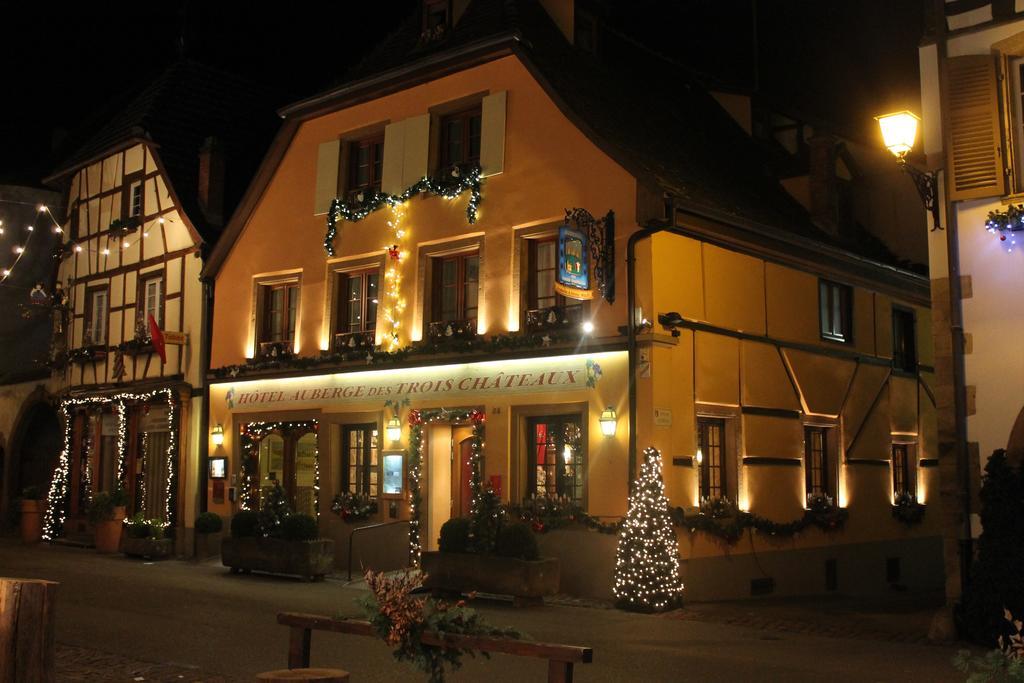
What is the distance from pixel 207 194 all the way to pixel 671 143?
10.9m

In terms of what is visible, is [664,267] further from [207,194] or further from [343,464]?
[207,194]

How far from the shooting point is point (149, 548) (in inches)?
875

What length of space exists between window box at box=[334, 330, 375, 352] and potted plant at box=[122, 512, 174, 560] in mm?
5706

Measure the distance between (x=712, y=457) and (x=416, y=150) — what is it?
7.56m

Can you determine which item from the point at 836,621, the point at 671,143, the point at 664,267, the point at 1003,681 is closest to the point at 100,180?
the point at 671,143

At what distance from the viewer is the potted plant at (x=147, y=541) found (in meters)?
22.2

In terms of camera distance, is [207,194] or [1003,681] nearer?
[1003,681]

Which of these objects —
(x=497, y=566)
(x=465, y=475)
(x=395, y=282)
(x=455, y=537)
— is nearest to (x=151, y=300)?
(x=395, y=282)

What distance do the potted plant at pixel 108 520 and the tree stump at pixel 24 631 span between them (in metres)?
18.7

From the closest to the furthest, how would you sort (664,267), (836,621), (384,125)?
1. (836,621)
2. (664,267)
3. (384,125)

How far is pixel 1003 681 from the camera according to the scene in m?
4.77

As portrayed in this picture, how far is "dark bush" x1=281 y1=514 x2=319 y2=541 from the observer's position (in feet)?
60.3

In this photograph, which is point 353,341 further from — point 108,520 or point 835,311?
point 835,311

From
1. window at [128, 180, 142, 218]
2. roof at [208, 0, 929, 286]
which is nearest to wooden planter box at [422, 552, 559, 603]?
roof at [208, 0, 929, 286]
